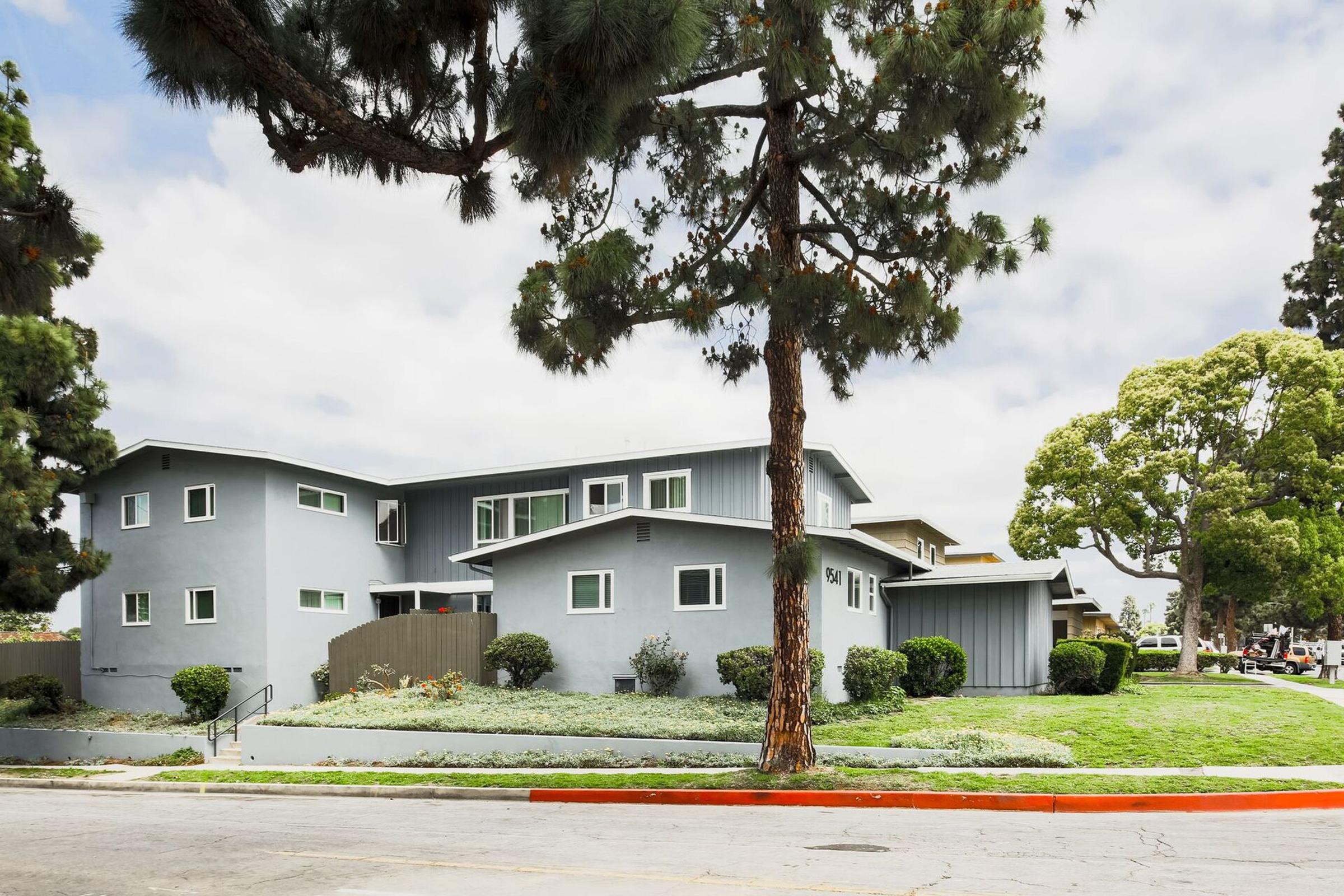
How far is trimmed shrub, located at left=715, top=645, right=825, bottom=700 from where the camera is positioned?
786 inches

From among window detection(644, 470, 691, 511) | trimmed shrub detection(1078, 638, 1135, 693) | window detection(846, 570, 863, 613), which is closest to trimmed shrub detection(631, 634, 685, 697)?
window detection(846, 570, 863, 613)

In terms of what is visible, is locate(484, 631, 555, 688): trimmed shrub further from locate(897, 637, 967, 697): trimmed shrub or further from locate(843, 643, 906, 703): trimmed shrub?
locate(897, 637, 967, 697): trimmed shrub

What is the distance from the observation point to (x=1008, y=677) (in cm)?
2611

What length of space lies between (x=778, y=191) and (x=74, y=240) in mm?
9365

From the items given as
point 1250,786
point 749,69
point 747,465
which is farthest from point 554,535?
point 1250,786

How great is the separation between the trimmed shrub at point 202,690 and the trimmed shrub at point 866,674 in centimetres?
1446

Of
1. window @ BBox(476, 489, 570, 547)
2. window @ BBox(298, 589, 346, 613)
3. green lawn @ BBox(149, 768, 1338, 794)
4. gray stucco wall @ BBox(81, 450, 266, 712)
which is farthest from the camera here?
window @ BBox(476, 489, 570, 547)

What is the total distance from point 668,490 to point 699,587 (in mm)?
5188

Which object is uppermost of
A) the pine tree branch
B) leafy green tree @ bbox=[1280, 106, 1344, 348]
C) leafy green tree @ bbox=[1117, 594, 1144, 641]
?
leafy green tree @ bbox=[1280, 106, 1344, 348]

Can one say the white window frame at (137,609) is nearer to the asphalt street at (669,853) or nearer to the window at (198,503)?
the window at (198,503)

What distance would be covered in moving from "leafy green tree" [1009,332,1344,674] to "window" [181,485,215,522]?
2813cm

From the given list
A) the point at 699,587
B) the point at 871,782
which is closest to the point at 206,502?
the point at 699,587

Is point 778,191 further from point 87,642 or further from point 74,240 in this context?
point 87,642

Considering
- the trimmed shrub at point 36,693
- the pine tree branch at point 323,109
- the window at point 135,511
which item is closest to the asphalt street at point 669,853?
the pine tree branch at point 323,109
